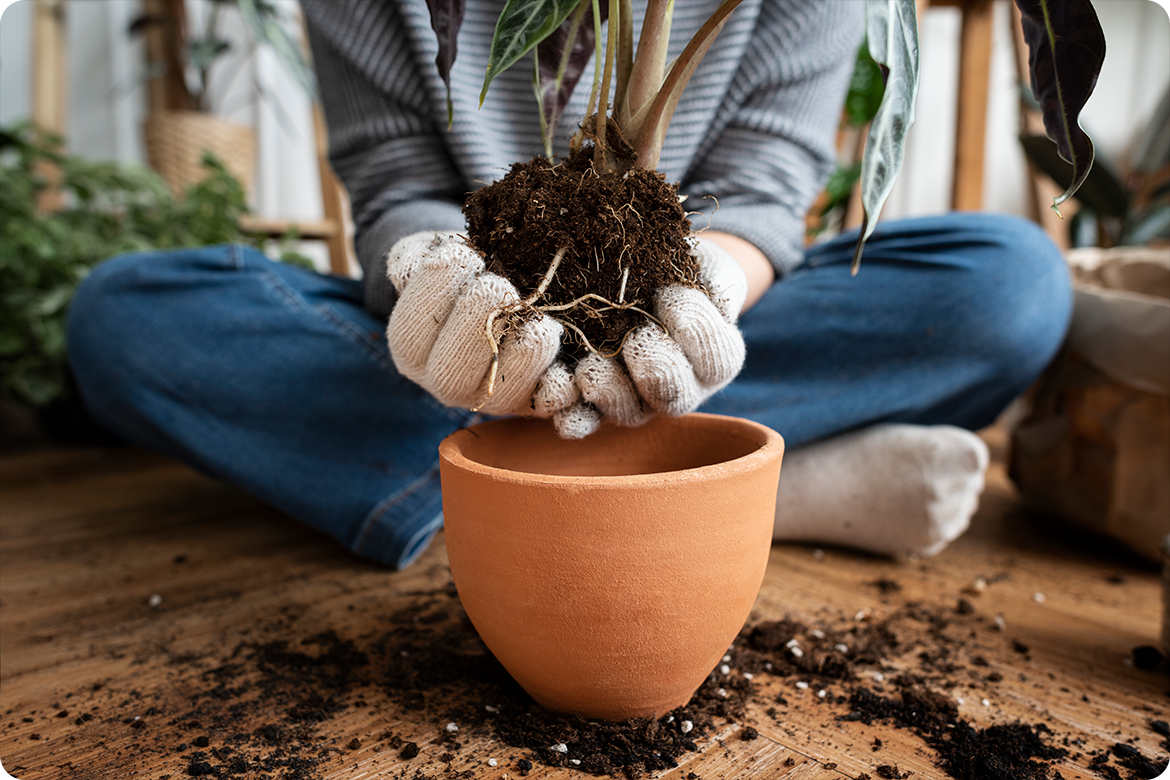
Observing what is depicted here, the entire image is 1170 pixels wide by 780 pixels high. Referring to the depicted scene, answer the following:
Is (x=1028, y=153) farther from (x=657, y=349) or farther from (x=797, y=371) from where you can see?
(x=657, y=349)

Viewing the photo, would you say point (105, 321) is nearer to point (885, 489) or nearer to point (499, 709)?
point (499, 709)

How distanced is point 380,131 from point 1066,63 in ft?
2.76

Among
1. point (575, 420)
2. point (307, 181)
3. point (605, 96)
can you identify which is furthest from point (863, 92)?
point (307, 181)

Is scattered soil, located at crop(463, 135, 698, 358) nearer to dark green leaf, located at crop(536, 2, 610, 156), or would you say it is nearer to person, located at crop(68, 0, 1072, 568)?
dark green leaf, located at crop(536, 2, 610, 156)

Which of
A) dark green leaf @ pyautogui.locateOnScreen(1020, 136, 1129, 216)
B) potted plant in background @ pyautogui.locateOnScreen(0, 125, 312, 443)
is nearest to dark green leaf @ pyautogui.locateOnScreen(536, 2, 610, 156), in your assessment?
dark green leaf @ pyautogui.locateOnScreen(1020, 136, 1129, 216)

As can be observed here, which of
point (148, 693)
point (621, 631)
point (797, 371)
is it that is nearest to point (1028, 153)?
point (797, 371)

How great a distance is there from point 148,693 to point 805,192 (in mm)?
1024

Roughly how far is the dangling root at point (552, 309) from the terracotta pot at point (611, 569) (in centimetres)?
8

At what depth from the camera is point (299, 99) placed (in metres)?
2.68

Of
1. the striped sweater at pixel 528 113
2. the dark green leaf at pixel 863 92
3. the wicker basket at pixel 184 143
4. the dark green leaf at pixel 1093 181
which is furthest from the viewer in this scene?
the wicker basket at pixel 184 143

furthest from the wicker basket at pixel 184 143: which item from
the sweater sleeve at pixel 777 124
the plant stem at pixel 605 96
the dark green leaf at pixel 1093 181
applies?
the dark green leaf at pixel 1093 181

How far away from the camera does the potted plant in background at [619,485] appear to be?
506 millimetres

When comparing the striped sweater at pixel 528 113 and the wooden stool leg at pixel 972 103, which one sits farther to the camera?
the wooden stool leg at pixel 972 103

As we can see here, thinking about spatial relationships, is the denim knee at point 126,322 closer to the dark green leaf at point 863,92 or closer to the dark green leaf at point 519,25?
the dark green leaf at point 519,25
